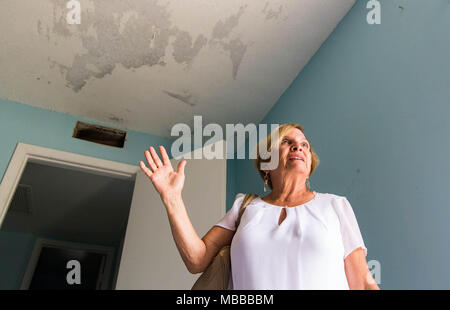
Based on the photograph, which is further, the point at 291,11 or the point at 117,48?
the point at 117,48

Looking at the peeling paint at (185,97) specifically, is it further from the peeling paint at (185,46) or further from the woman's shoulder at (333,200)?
the woman's shoulder at (333,200)

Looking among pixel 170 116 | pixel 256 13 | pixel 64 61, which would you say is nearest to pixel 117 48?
pixel 64 61

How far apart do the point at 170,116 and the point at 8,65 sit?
3.50ft

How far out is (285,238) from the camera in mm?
789

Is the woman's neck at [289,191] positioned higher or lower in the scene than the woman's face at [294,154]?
lower

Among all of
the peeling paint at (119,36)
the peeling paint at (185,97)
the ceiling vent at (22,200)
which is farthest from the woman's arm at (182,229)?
the ceiling vent at (22,200)

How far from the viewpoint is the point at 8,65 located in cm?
202

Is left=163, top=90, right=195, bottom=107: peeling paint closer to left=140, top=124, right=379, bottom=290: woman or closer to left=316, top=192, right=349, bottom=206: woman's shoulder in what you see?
left=140, top=124, right=379, bottom=290: woman

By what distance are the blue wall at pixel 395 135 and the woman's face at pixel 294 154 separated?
326 millimetres

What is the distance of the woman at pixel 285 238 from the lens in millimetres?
735

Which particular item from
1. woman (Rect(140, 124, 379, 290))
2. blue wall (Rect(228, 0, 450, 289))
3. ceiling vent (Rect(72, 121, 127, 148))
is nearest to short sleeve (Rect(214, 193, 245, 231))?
woman (Rect(140, 124, 379, 290))

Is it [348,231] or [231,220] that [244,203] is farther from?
[348,231]

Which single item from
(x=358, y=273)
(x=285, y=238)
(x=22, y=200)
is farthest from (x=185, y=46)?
(x=22, y=200)
